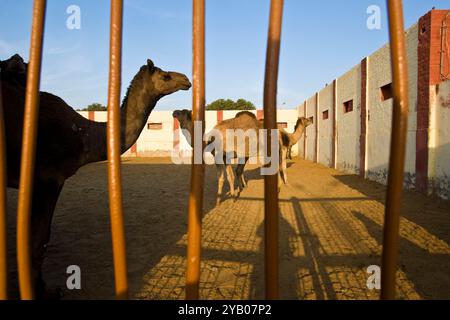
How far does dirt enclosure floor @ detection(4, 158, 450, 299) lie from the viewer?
2.89 meters

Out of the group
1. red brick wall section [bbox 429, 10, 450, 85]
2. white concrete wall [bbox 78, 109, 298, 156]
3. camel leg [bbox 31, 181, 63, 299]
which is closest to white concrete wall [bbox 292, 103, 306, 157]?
white concrete wall [bbox 78, 109, 298, 156]

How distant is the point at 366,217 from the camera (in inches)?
215

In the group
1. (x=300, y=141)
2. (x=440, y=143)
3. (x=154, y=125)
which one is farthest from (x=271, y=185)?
(x=154, y=125)

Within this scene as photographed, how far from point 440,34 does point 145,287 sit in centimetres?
763

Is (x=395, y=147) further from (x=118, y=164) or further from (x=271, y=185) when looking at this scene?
(x=118, y=164)

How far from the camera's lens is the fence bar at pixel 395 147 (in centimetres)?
83

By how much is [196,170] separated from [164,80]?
3341mm

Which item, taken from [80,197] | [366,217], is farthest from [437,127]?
[80,197]

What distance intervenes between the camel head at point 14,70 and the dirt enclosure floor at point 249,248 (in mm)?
1904

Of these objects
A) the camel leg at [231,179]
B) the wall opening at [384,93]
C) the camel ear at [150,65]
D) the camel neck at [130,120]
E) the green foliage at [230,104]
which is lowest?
the camel leg at [231,179]

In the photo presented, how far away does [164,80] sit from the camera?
4.11m

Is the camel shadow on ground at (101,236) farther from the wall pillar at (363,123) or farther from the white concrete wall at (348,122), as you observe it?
the white concrete wall at (348,122)

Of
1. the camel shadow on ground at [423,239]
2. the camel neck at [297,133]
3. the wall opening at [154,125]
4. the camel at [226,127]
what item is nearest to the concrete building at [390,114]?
the camel shadow on ground at [423,239]

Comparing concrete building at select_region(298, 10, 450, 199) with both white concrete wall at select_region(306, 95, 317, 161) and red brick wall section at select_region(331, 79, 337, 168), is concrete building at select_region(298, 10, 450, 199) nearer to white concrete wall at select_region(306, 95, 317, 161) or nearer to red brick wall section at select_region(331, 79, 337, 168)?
red brick wall section at select_region(331, 79, 337, 168)
